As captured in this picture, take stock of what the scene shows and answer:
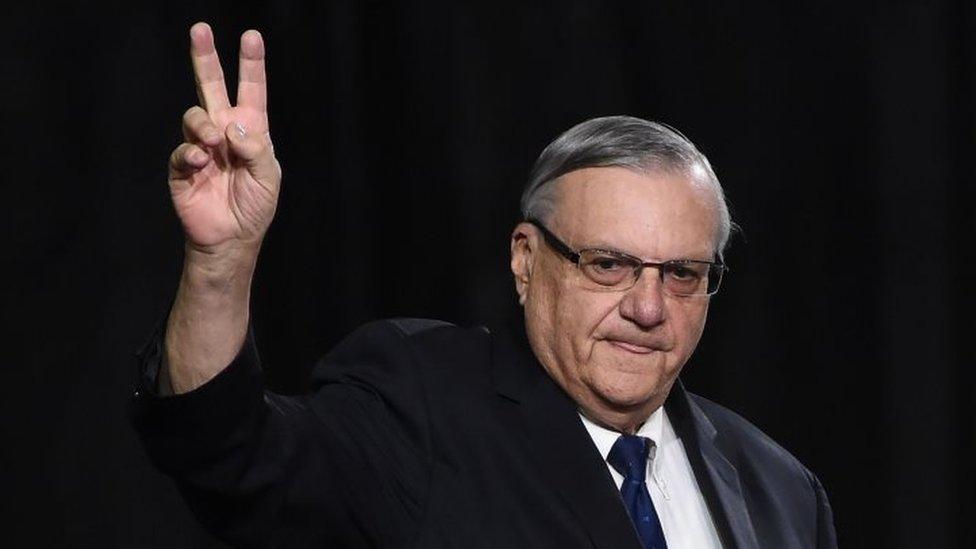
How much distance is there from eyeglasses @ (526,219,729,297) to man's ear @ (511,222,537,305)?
0.30 ft

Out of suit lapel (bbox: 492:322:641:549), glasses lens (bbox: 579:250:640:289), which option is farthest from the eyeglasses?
suit lapel (bbox: 492:322:641:549)

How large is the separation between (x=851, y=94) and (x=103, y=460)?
1498 mm

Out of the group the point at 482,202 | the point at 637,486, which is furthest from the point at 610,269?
the point at 482,202

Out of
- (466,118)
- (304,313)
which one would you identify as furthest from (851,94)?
(304,313)

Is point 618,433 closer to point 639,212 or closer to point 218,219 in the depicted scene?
point 639,212

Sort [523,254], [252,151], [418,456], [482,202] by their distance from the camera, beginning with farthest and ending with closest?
1. [482,202]
2. [523,254]
3. [418,456]
4. [252,151]

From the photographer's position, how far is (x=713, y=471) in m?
2.01

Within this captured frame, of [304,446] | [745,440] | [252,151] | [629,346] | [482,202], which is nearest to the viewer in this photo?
[252,151]

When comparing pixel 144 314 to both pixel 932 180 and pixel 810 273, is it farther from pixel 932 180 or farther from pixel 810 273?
pixel 932 180

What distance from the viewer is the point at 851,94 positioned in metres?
2.95

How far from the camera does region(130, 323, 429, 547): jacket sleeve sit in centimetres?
158

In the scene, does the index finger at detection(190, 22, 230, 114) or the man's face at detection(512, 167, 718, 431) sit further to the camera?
the man's face at detection(512, 167, 718, 431)

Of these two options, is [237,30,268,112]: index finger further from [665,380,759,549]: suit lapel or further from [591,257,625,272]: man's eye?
[665,380,759,549]: suit lapel

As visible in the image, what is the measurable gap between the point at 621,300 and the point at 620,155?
0.58 ft
